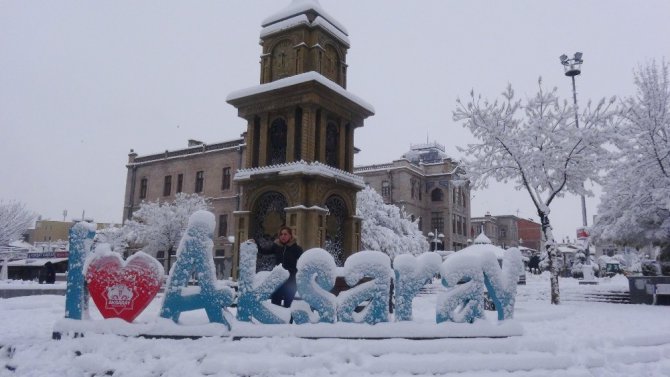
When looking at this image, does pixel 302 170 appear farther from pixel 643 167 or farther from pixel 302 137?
pixel 643 167

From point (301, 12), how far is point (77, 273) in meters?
11.3

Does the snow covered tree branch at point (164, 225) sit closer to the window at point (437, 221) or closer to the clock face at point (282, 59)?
the clock face at point (282, 59)

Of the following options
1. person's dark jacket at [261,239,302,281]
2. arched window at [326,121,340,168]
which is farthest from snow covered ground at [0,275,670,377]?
arched window at [326,121,340,168]

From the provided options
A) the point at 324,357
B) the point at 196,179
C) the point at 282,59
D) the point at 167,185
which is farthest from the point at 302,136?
the point at 167,185

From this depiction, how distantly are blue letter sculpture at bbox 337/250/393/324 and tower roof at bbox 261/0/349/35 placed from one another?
10710 mm

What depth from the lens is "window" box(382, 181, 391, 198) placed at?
47.8m

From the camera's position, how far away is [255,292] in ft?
25.0

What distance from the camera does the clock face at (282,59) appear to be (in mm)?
15711

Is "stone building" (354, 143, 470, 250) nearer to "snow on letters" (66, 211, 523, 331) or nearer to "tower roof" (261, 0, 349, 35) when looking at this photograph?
"tower roof" (261, 0, 349, 35)

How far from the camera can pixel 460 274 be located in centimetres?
797

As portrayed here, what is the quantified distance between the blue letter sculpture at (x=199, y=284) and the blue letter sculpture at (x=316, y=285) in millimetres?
1169

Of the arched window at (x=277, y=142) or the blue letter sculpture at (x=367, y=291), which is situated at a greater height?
the arched window at (x=277, y=142)

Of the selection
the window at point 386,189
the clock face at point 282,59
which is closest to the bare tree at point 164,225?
the clock face at point 282,59

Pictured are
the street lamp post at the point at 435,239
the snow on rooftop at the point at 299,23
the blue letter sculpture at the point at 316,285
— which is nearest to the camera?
the blue letter sculpture at the point at 316,285
